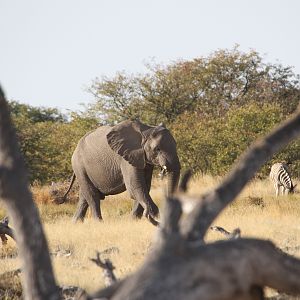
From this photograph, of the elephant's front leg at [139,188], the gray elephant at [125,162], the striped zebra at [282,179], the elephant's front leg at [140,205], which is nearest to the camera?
the elephant's front leg at [139,188]

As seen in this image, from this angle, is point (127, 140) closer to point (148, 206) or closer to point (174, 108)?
point (148, 206)

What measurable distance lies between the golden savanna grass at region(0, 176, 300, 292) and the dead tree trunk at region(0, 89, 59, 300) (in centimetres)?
494

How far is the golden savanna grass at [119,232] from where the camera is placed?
11.8m

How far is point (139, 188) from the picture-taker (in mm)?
19594

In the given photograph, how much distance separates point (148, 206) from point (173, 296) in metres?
15.2

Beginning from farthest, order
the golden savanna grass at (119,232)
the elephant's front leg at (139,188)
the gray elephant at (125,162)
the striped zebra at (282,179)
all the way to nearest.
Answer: the striped zebra at (282,179) < the gray elephant at (125,162) < the elephant's front leg at (139,188) < the golden savanna grass at (119,232)

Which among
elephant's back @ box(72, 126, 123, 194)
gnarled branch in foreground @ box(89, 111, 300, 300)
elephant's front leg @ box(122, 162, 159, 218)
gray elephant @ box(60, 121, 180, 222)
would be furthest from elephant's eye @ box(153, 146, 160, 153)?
gnarled branch in foreground @ box(89, 111, 300, 300)

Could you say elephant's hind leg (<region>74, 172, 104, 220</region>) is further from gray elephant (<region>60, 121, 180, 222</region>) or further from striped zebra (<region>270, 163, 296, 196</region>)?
striped zebra (<region>270, 163, 296, 196</region>)

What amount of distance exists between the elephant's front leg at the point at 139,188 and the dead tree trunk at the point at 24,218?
13688mm

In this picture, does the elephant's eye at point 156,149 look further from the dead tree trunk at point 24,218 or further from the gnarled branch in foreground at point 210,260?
the gnarled branch in foreground at point 210,260

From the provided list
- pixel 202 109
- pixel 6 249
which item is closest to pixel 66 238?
pixel 6 249

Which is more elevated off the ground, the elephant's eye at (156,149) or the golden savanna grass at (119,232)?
the elephant's eye at (156,149)

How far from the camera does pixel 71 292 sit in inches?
376

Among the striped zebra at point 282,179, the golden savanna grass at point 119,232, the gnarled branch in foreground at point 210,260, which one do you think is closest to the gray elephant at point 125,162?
the golden savanna grass at point 119,232
